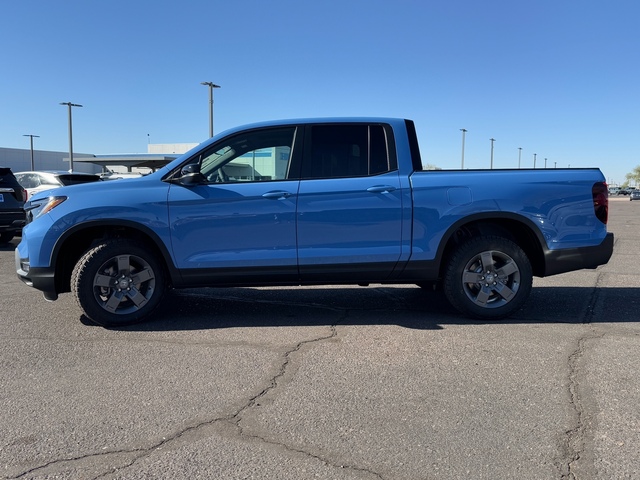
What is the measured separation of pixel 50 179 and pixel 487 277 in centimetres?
1155

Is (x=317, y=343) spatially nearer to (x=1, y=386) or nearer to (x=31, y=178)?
(x=1, y=386)

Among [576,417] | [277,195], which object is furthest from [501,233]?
[576,417]

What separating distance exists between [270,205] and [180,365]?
168cm

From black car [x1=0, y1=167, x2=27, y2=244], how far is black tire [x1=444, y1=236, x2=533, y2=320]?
952cm

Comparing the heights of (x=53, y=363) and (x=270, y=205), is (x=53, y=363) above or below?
below

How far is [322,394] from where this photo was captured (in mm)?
3430

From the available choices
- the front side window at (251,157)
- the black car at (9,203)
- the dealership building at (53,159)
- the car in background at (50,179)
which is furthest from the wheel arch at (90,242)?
the dealership building at (53,159)

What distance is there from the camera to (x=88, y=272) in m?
4.84

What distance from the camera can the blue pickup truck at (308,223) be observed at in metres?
4.87

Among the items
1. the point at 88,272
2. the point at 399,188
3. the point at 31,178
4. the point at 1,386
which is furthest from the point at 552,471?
the point at 31,178

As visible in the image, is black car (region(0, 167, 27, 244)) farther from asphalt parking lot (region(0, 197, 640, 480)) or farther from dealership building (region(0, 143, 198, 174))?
dealership building (region(0, 143, 198, 174))

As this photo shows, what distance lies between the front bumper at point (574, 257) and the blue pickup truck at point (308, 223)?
0.01 meters

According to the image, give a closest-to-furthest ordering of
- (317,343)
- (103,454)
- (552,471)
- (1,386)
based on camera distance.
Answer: (552,471), (103,454), (1,386), (317,343)

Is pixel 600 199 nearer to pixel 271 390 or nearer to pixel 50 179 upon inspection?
pixel 271 390
